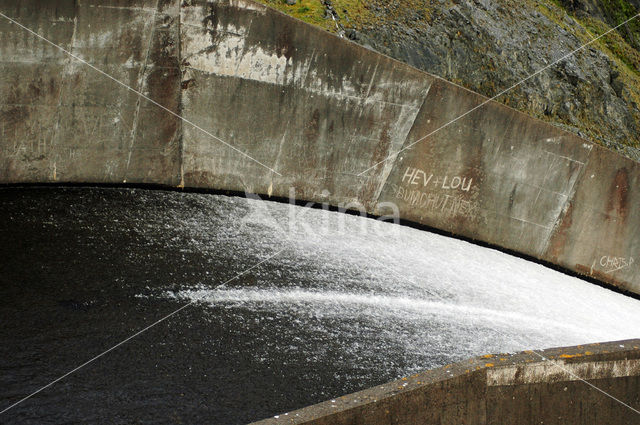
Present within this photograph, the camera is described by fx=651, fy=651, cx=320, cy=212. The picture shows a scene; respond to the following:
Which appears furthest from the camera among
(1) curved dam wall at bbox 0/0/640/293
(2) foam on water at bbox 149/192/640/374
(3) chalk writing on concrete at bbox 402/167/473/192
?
(3) chalk writing on concrete at bbox 402/167/473/192

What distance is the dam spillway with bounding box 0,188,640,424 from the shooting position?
5.06m

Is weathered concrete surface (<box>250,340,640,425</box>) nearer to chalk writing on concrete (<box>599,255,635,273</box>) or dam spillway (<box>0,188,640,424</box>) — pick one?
dam spillway (<box>0,188,640,424</box>)

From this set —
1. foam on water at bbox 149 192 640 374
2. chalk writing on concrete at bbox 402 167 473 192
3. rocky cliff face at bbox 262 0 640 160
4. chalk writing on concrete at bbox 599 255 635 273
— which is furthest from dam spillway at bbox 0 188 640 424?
rocky cliff face at bbox 262 0 640 160

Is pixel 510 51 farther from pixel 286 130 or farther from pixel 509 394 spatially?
pixel 509 394

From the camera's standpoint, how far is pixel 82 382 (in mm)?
4914

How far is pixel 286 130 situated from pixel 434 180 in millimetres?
2380

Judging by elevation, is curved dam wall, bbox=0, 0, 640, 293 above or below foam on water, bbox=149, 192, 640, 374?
above

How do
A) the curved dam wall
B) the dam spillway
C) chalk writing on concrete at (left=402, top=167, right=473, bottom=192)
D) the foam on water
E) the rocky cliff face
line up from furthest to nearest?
the rocky cliff face → chalk writing on concrete at (left=402, top=167, right=473, bottom=192) → the curved dam wall → the foam on water → the dam spillway

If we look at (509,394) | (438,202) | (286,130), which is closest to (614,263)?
(438,202)

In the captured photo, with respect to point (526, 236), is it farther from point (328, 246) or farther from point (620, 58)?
point (620, 58)

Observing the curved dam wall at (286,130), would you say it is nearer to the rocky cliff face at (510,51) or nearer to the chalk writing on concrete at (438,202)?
the chalk writing on concrete at (438,202)

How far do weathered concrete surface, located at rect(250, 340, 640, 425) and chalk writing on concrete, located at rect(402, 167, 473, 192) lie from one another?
3.92 m

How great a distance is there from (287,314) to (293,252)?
148cm

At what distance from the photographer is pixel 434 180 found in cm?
976
